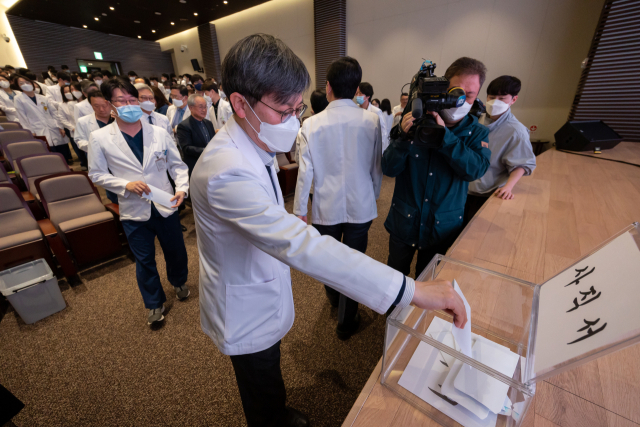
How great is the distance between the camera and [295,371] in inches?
64.6

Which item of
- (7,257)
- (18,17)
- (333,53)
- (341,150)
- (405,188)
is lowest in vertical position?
(7,257)

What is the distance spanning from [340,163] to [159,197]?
1.23m

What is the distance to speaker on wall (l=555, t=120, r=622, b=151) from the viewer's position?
3.50 metres

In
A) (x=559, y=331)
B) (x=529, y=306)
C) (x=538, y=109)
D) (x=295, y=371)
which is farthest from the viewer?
(x=538, y=109)

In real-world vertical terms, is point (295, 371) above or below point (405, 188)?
below

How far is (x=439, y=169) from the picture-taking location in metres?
1.33

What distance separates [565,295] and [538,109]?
238 inches

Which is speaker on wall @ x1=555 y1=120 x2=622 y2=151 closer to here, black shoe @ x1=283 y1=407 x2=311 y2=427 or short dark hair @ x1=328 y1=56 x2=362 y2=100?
short dark hair @ x1=328 y1=56 x2=362 y2=100

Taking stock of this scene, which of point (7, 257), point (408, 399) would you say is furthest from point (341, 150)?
point (7, 257)

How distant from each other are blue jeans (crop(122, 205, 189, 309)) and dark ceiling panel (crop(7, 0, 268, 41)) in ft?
29.6

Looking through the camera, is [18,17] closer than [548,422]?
No

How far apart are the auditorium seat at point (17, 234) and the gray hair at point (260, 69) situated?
2493 millimetres

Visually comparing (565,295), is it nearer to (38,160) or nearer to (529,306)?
(529,306)

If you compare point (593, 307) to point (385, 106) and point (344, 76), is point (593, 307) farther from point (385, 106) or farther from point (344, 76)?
point (385, 106)
